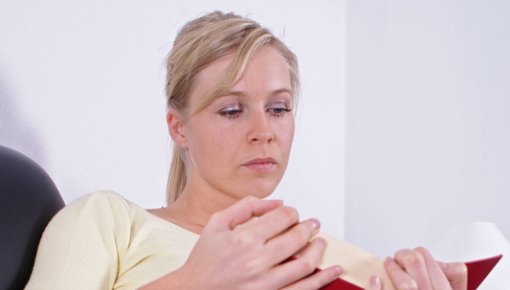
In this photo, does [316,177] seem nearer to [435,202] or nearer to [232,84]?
[435,202]

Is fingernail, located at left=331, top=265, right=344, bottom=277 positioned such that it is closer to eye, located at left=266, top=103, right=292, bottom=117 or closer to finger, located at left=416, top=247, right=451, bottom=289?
finger, located at left=416, top=247, right=451, bottom=289

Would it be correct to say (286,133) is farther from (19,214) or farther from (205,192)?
(19,214)

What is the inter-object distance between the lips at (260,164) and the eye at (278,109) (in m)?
0.08

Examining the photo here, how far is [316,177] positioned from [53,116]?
1.02m

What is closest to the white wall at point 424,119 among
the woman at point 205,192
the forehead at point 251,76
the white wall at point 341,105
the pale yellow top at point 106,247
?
the white wall at point 341,105

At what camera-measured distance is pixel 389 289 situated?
632mm

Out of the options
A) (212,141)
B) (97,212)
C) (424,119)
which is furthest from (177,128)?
(424,119)

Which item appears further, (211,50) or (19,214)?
(211,50)

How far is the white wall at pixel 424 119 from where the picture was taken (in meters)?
1.79

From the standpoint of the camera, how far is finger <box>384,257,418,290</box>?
63 centimetres

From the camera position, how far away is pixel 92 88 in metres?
1.21

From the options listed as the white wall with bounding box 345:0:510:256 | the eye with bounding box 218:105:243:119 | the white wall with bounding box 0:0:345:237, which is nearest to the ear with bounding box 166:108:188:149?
the eye with bounding box 218:105:243:119

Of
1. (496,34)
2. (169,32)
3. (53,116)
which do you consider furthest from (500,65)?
(53,116)

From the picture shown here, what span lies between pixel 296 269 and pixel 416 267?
0.47 ft
